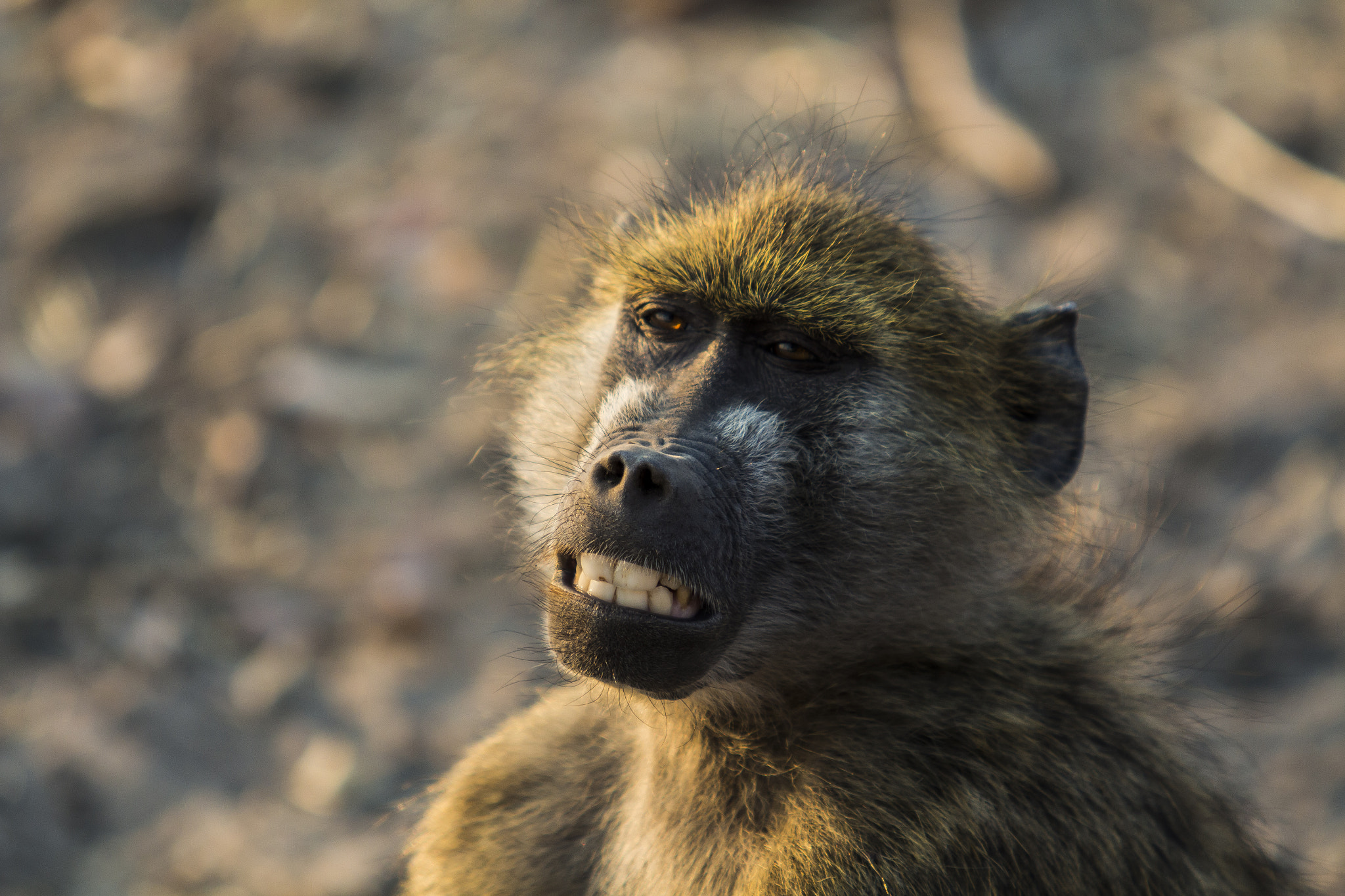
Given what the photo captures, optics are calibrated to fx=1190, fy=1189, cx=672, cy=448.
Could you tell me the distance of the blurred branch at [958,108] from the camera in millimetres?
6250

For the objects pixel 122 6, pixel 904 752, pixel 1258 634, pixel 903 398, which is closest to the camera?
pixel 904 752

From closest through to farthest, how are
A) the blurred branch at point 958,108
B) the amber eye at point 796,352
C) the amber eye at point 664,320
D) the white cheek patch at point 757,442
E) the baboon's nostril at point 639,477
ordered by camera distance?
the baboon's nostril at point 639,477, the white cheek patch at point 757,442, the amber eye at point 796,352, the amber eye at point 664,320, the blurred branch at point 958,108

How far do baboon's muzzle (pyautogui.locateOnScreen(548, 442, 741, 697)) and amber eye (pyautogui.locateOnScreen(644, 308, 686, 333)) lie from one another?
524 millimetres

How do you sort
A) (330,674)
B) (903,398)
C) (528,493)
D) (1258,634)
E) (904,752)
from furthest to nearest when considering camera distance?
(330,674) < (1258,634) < (528,493) < (903,398) < (904,752)

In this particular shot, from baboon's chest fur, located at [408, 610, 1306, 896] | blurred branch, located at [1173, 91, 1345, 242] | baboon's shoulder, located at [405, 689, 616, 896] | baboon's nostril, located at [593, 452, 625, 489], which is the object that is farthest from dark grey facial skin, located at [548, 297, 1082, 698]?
blurred branch, located at [1173, 91, 1345, 242]

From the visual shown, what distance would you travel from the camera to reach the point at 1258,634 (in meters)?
4.49

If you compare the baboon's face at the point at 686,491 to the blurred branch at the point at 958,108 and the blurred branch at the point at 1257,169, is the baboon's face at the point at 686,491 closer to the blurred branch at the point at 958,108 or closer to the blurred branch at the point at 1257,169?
the blurred branch at the point at 958,108

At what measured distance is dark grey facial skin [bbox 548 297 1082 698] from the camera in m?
2.22

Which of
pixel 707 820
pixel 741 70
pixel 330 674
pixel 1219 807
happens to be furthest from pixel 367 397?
pixel 1219 807

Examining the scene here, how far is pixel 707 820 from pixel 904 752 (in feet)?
1.51

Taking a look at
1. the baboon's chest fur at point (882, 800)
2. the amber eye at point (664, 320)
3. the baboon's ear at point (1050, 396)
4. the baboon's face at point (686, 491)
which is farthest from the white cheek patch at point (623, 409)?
the baboon's ear at point (1050, 396)

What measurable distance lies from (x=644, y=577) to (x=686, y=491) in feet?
0.59

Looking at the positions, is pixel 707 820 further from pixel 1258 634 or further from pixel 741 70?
pixel 741 70

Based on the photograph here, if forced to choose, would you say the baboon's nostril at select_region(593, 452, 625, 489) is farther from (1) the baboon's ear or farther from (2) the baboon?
(1) the baboon's ear
